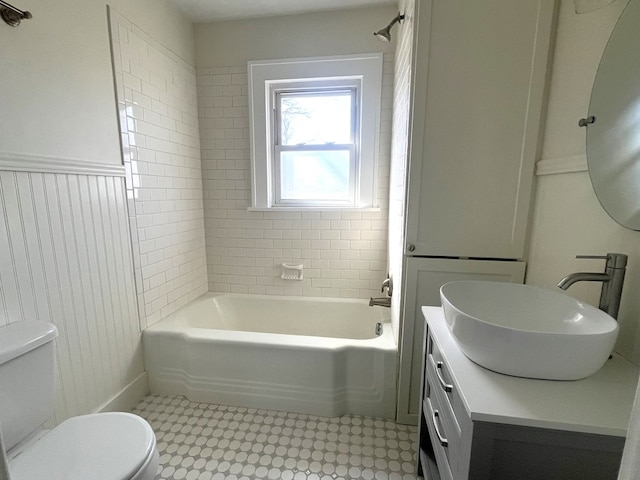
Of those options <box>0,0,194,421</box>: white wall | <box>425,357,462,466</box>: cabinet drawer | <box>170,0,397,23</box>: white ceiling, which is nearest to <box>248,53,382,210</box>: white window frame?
<box>170,0,397,23</box>: white ceiling

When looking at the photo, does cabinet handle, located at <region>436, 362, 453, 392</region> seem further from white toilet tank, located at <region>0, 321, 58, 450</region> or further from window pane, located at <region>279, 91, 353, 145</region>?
window pane, located at <region>279, 91, 353, 145</region>

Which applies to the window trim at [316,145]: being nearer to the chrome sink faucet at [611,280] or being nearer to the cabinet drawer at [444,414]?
the cabinet drawer at [444,414]

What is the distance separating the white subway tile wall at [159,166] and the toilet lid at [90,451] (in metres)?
0.91

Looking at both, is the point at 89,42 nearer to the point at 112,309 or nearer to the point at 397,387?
the point at 112,309

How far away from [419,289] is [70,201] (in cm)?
177

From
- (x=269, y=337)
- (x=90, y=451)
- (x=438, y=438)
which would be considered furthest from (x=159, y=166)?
(x=438, y=438)

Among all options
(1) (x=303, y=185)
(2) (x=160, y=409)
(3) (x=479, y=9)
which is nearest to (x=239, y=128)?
(1) (x=303, y=185)

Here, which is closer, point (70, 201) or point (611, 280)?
point (611, 280)

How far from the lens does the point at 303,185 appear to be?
255cm

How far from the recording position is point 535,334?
0.70 meters

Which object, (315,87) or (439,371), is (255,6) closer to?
(315,87)

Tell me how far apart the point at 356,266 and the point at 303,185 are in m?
0.81

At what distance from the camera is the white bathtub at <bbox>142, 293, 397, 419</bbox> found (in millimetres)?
1750

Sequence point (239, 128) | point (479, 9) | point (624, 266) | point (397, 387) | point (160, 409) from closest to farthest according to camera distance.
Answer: point (624, 266)
point (479, 9)
point (397, 387)
point (160, 409)
point (239, 128)
